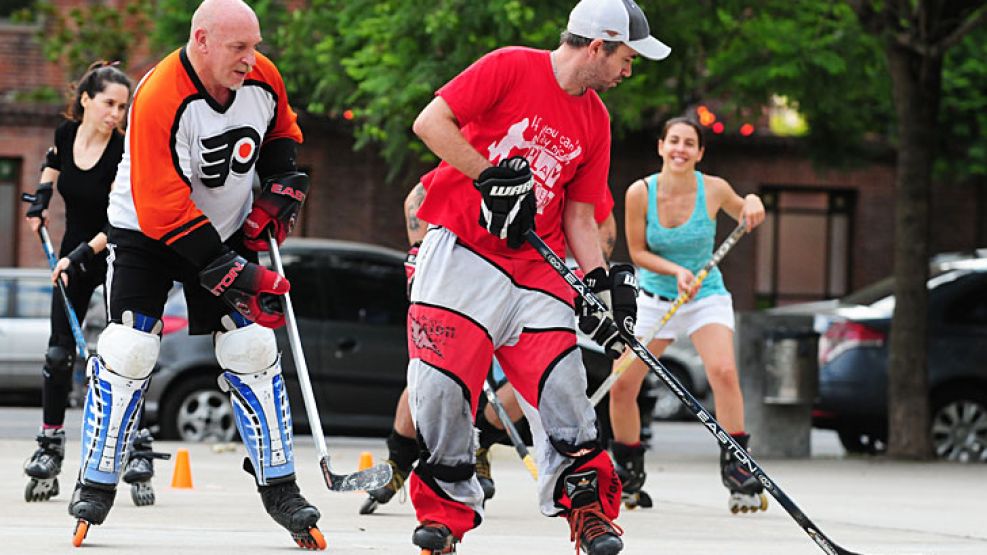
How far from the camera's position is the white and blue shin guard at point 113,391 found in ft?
20.3

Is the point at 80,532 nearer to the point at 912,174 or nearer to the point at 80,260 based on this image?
the point at 80,260

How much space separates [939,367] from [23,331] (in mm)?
8491

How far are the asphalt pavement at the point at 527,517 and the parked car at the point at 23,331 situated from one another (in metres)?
4.77

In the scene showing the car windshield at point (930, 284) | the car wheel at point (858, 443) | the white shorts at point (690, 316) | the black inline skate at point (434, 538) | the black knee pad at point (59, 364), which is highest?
the car windshield at point (930, 284)

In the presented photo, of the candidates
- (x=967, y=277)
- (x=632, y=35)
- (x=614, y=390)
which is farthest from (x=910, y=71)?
(x=632, y=35)

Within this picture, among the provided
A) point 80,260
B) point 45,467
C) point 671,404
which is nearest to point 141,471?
point 45,467

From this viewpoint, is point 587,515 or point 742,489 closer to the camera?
→ point 587,515

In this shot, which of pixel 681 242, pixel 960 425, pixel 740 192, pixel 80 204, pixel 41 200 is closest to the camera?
pixel 80 204

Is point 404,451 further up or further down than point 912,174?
further down

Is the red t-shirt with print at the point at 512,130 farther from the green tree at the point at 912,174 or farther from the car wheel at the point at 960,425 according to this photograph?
the car wheel at the point at 960,425

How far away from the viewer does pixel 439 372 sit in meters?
5.68

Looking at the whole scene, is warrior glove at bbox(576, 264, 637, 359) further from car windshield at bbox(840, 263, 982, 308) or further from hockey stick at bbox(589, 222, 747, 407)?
car windshield at bbox(840, 263, 982, 308)

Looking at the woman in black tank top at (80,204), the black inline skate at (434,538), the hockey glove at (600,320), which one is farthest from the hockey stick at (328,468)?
the woman in black tank top at (80,204)

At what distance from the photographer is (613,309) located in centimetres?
593
